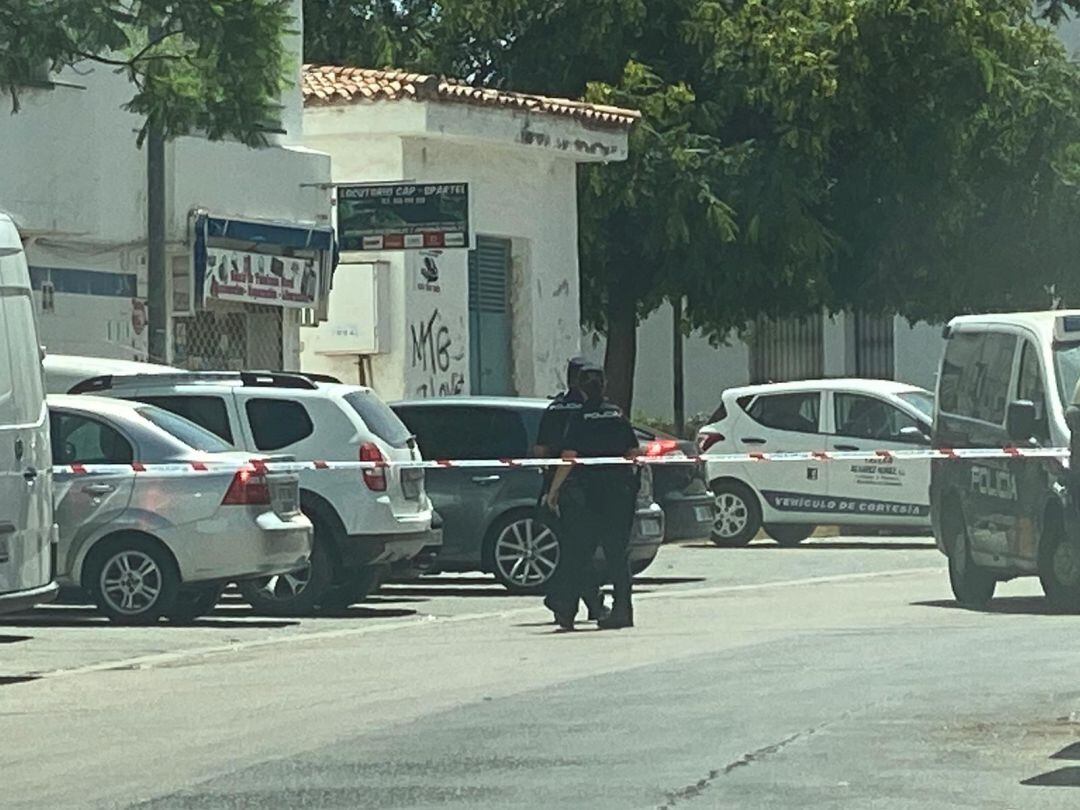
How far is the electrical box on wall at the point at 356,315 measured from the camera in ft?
109

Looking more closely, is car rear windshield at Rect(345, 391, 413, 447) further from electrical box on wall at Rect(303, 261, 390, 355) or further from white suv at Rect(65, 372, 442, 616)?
electrical box on wall at Rect(303, 261, 390, 355)

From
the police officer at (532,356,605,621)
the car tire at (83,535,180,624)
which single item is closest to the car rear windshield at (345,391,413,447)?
the car tire at (83,535,180,624)

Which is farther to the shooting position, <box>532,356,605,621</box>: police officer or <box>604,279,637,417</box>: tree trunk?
<box>604,279,637,417</box>: tree trunk

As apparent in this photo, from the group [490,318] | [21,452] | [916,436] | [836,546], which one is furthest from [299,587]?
[490,318]

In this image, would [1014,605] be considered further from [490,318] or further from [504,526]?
[490,318]

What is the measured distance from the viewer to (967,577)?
19875 millimetres

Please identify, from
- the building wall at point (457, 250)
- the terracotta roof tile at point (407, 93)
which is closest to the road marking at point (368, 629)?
the building wall at point (457, 250)

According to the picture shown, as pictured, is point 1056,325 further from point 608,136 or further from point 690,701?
point 608,136

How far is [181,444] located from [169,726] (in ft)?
21.2

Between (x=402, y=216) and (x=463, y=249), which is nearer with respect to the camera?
(x=402, y=216)

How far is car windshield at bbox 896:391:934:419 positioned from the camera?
98.0 ft

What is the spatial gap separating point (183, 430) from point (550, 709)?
7105 mm

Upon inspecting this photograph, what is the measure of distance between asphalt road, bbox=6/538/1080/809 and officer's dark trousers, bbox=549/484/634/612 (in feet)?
1.08

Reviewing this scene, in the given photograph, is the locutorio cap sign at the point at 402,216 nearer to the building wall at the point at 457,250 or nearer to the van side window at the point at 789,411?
the building wall at the point at 457,250
